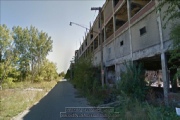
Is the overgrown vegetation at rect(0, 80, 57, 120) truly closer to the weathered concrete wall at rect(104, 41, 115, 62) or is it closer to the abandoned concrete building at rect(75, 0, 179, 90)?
the abandoned concrete building at rect(75, 0, 179, 90)

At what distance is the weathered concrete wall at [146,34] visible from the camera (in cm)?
1050

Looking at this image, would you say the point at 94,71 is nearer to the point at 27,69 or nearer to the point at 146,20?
the point at 146,20

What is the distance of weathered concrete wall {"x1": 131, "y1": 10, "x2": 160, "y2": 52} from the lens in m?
10.5

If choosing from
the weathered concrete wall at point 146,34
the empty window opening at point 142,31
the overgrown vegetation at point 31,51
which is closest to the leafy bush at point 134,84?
the weathered concrete wall at point 146,34

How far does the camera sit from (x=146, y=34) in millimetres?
11516

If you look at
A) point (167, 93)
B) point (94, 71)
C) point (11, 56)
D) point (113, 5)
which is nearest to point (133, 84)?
point (167, 93)

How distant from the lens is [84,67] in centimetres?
1916

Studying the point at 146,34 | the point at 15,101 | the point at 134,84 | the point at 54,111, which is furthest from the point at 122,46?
the point at 15,101

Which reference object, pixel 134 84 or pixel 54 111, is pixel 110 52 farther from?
pixel 54 111

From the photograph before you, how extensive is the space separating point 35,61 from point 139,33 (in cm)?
4113

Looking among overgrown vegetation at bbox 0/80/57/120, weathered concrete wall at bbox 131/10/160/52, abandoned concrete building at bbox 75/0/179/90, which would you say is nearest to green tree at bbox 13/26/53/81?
overgrown vegetation at bbox 0/80/57/120

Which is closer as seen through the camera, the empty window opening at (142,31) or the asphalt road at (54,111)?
the asphalt road at (54,111)

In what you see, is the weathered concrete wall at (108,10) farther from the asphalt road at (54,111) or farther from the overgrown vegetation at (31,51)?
the overgrown vegetation at (31,51)

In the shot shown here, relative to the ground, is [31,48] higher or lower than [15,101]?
higher
